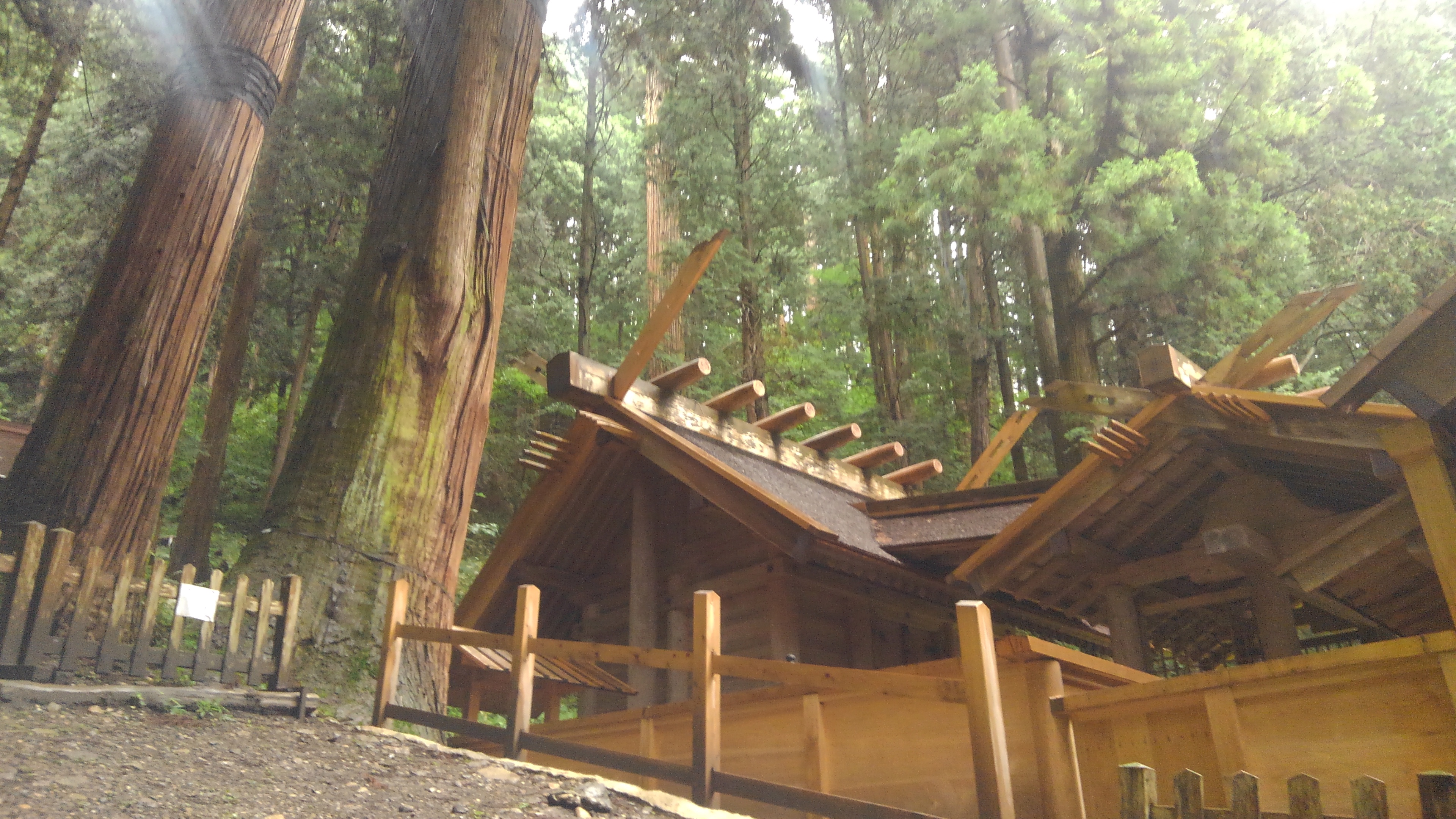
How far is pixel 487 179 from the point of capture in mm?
7336

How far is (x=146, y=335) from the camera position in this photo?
5.64 metres

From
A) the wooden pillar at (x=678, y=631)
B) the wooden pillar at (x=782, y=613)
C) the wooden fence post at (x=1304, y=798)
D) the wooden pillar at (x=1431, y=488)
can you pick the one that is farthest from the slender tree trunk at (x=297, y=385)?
the wooden fence post at (x=1304, y=798)

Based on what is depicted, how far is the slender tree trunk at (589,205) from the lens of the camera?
48.8 feet

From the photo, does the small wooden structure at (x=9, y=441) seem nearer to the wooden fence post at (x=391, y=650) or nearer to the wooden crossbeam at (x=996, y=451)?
the wooden fence post at (x=391, y=650)

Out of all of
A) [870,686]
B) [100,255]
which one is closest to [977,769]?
[870,686]

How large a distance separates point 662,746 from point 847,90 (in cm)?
1572

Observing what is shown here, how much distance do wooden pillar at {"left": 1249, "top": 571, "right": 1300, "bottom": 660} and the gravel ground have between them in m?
5.32

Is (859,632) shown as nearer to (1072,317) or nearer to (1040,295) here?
(1072,317)

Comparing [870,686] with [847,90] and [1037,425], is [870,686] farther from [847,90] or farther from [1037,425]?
[847,90]

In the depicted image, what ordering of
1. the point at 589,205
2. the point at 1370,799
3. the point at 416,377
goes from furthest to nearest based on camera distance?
the point at 589,205, the point at 416,377, the point at 1370,799

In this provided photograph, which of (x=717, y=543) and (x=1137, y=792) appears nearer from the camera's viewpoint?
(x=1137, y=792)

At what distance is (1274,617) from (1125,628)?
110 cm

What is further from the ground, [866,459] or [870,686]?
[866,459]

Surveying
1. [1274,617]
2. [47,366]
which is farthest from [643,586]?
[47,366]
